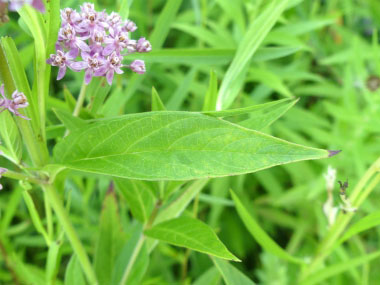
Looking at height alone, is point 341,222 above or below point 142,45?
below

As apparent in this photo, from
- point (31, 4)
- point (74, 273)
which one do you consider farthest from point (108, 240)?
point (31, 4)

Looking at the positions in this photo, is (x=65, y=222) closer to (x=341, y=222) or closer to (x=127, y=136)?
(x=127, y=136)

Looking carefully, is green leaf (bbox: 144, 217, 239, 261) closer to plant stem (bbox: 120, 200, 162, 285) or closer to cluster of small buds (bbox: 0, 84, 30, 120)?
plant stem (bbox: 120, 200, 162, 285)

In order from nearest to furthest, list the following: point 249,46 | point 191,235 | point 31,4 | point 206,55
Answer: point 31,4, point 191,235, point 249,46, point 206,55

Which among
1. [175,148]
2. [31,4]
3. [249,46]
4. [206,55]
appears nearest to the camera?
[31,4]

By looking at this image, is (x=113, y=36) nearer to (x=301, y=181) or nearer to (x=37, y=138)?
(x=37, y=138)
